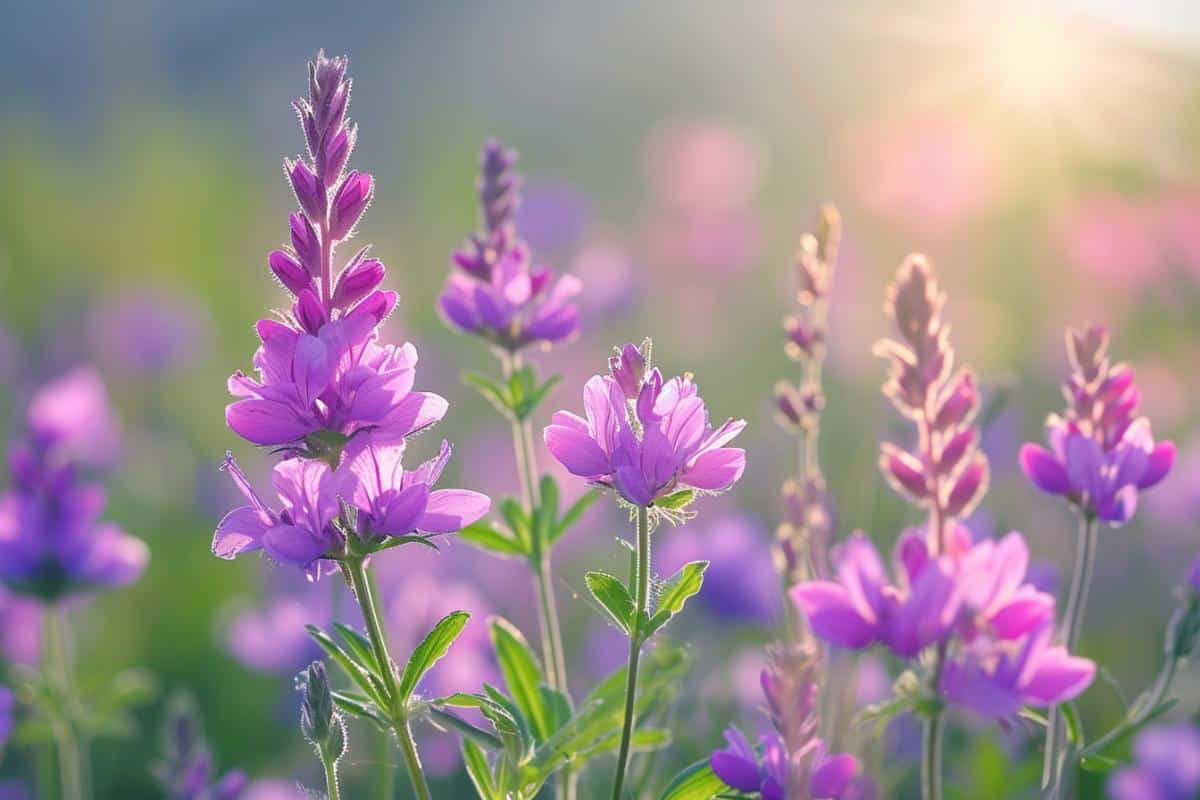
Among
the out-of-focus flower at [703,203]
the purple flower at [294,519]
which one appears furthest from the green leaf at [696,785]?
the out-of-focus flower at [703,203]

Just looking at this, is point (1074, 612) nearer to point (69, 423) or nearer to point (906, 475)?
point (906, 475)

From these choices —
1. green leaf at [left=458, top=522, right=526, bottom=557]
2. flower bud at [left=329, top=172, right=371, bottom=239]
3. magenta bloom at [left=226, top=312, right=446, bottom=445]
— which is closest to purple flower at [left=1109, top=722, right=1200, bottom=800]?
green leaf at [left=458, top=522, right=526, bottom=557]

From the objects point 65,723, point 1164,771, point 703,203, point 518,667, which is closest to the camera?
point 518,667

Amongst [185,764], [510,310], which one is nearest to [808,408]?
[510,310]

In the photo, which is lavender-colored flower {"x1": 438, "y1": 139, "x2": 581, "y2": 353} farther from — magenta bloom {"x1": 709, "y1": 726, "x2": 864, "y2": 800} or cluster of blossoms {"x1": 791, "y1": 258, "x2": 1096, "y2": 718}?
magenta bloom {"x1": 709, "y1": 726, "x2": 864, "y2": 800}

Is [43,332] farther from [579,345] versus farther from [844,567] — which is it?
[844,567]

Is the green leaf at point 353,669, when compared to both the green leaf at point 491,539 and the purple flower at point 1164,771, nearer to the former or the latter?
the green leaf at point 491,539

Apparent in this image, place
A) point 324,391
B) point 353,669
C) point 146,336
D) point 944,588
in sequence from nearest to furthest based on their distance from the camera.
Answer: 1. point 944,588
2. point 324,391
3. point 353,669
4. point 146,336
